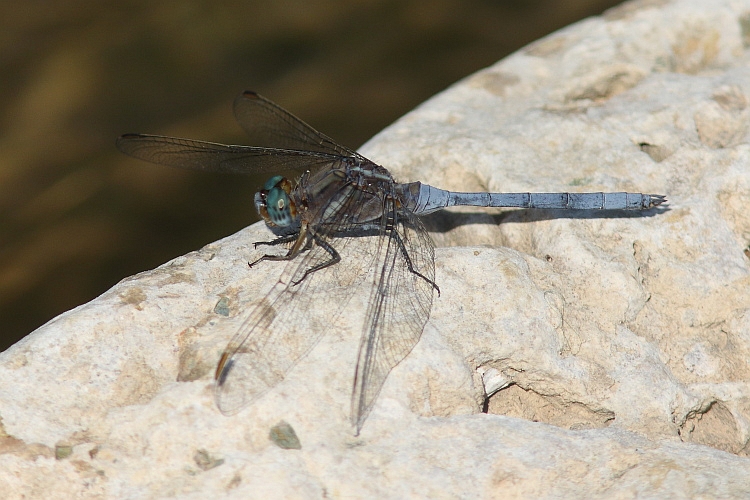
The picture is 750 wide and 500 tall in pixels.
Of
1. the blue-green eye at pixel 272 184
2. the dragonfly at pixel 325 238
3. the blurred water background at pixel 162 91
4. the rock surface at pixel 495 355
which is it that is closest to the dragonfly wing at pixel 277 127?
the dragonfly at pixel 325 238

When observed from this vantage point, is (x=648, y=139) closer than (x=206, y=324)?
No

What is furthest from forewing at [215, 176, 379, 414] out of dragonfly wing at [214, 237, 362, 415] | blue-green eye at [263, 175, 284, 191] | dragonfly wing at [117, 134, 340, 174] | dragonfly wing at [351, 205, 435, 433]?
dragonfly wing at [117, 134, 340, 174]

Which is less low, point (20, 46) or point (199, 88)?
point (20, 46)

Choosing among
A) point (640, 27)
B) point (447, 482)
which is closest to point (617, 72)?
point (640, 27)

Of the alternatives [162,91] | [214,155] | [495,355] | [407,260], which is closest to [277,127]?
[214,155]

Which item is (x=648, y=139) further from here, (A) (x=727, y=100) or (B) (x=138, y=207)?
(B) (x=138, y=207)

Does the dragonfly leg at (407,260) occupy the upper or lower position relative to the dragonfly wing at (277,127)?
lower

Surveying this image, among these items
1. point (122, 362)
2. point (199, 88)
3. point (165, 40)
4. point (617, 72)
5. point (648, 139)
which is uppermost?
point (165, 40)

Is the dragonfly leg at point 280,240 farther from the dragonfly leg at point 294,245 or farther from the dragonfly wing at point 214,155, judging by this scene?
the dragonfly wing at point 214,155
